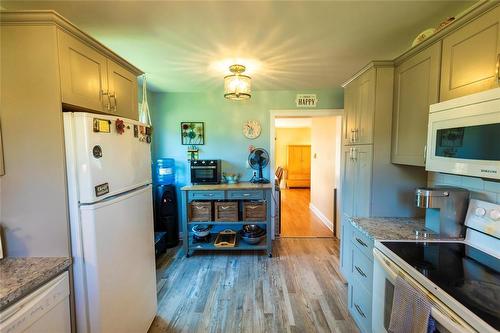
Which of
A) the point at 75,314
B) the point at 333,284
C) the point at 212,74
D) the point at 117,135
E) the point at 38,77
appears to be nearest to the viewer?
the point at 38,77

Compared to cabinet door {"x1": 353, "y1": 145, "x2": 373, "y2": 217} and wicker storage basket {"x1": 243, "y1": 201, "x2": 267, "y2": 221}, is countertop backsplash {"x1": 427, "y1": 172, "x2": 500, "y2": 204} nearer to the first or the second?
cabinet door {"x1": 353, "y1": 145, "x2": 373, "y2": 217}

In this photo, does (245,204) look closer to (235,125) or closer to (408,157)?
(235,125)

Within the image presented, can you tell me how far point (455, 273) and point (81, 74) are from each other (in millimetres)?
2168

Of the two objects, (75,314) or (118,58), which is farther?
(118,58)

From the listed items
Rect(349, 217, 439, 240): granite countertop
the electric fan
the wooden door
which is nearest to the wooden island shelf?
the electric fan

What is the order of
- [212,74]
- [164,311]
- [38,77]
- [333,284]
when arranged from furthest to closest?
[212,74] < [333,284] < [164,311] < [38,77]

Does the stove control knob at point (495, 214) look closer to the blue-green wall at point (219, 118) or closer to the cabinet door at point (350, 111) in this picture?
the cabinet door at point (350, 111)

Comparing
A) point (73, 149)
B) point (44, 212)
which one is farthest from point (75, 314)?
point (73, 149)

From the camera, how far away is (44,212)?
1166 mm

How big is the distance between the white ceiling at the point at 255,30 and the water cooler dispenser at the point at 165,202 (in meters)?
1.34

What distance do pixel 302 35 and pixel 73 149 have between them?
171 centimetres

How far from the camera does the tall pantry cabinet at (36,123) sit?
1.10 m

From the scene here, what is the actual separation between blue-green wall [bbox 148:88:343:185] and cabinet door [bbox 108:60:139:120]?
1.62 m

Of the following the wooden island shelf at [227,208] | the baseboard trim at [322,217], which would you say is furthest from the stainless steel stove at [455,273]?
the baseboard trim at [322,217]
